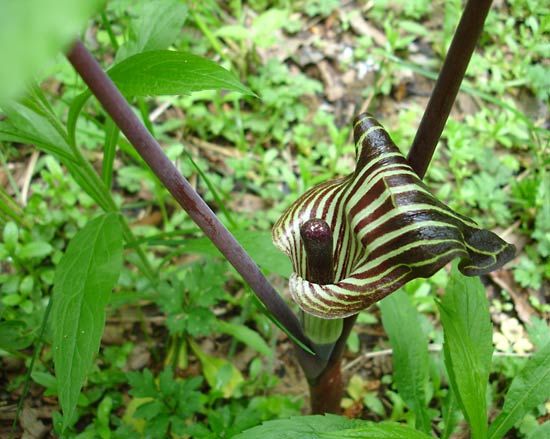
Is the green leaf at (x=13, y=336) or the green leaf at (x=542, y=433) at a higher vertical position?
the green leaf at (x=13, y=336)

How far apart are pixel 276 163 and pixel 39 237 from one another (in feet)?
3.84

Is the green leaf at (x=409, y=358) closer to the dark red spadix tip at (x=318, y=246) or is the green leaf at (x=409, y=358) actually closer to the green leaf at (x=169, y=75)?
the dark red spadix tip at (x=318, y=246)

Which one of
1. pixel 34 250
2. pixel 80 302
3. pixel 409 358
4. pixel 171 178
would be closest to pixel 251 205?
pixel 34 250

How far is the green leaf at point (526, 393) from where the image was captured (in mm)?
1485

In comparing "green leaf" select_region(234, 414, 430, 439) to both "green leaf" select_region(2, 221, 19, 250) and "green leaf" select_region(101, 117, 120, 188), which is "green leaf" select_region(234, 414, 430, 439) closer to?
"green leaf" select_region(101, 117, 120, 188)

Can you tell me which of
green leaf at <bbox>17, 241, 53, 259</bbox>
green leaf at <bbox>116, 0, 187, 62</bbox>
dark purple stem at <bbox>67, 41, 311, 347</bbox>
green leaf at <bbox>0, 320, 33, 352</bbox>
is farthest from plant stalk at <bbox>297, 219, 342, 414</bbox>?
green leaf at <bbox>17, 241, 53, 259</bbox>

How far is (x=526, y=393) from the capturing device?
4.93 feet

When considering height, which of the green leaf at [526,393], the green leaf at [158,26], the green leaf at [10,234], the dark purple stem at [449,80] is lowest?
the green leaf at [526,393]

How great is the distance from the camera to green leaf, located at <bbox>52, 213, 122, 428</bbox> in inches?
49.6

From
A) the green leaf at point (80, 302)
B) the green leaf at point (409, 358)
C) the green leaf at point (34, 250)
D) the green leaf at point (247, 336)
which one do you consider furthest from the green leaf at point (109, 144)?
the green leaf at point (409, 358)

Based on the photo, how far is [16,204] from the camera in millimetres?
2291

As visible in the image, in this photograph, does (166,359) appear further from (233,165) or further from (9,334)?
(233,165)

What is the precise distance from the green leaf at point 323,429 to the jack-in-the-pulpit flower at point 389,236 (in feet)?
0.93

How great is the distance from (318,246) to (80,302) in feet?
1.95
